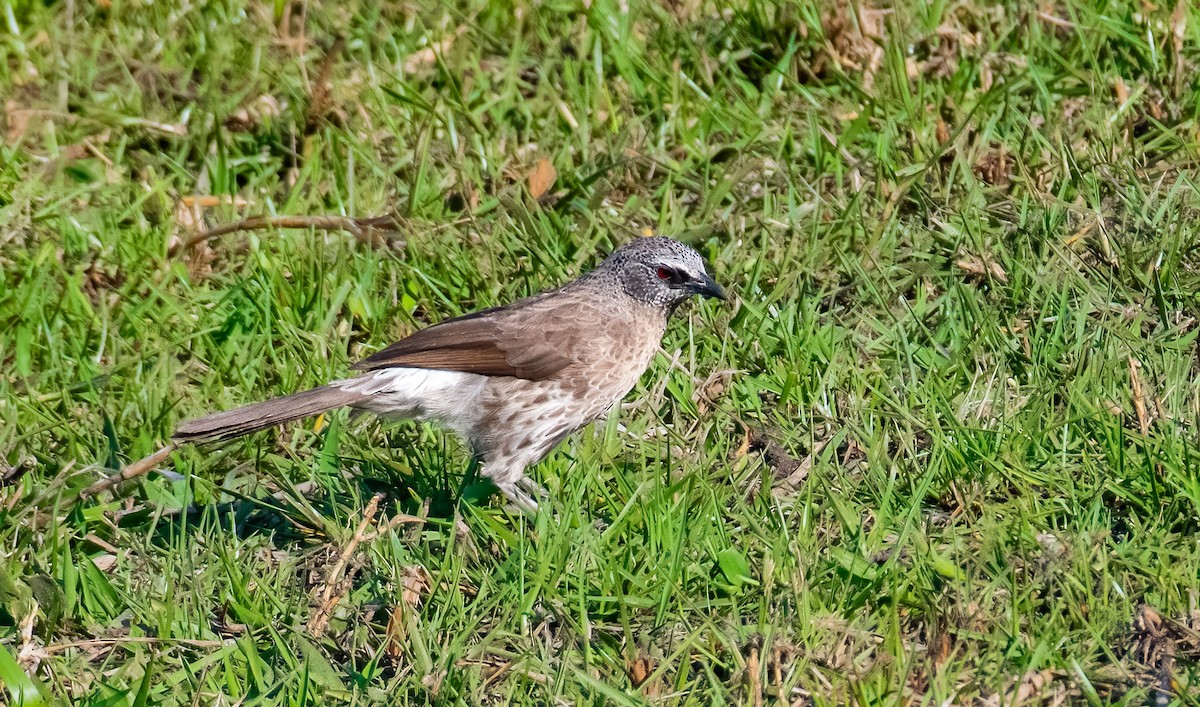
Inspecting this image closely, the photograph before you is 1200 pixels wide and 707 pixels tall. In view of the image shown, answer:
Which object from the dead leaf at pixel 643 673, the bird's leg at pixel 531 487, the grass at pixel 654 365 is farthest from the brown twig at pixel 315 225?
the dead leaf at pixel 643 673

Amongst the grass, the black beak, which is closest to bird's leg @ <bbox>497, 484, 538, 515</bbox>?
the grass

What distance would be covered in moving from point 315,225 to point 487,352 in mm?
1825

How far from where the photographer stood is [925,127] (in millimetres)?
7719

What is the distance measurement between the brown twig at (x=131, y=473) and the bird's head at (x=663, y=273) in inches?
84.0

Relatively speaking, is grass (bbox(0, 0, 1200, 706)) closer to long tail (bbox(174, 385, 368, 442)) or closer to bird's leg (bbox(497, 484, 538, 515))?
Result: bird's leg (bbox(497, 484, 538, 515))

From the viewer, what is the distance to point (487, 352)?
642cm

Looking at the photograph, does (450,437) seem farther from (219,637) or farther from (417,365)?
(219,637)

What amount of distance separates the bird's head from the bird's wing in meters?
0.44

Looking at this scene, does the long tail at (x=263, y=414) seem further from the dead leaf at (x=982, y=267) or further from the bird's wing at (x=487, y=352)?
the dead leaf at (x=982, y=267)

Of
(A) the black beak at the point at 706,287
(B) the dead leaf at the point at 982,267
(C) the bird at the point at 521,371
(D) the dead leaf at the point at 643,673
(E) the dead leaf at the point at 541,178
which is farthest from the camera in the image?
(E) the dead leaf at the point at 541,178

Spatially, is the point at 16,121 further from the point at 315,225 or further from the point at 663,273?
the point at 663,273

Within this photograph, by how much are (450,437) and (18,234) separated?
9.27 feet

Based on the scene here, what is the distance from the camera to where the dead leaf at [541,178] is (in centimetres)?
791

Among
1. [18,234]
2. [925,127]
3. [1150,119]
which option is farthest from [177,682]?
[1150,119]
